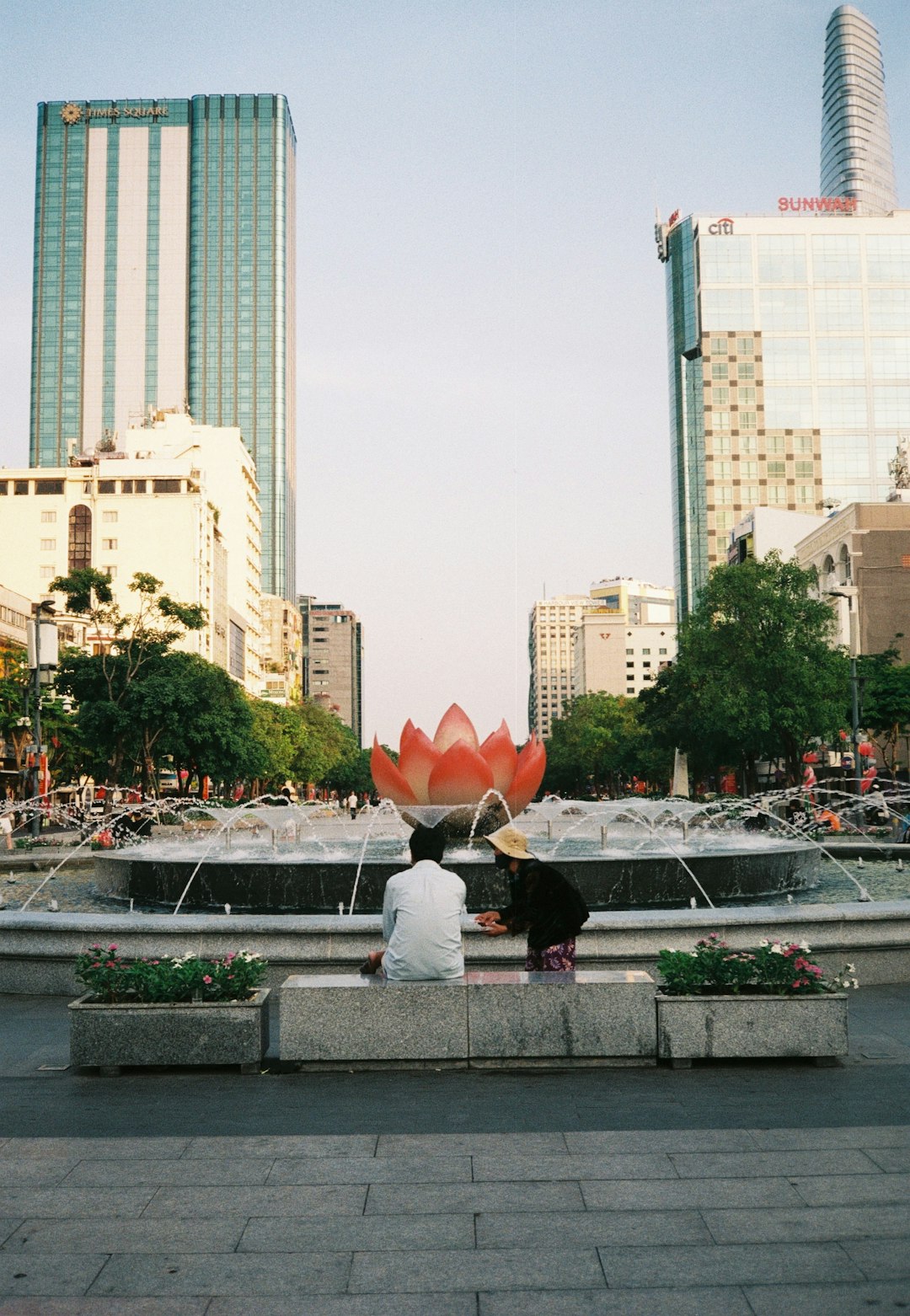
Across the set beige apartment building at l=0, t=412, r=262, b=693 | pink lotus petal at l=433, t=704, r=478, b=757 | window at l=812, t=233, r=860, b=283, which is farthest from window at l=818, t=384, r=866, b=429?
pink lotus petal at l=433, t=704, r=478, b=757

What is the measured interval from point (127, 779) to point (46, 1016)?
5328 centimetres

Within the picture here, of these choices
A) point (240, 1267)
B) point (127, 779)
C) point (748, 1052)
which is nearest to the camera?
point (240, 1267)

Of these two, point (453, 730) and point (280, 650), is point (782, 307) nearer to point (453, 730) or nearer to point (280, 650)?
point (280, 650)

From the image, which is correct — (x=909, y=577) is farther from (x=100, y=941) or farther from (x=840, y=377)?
(x=100, y=941)

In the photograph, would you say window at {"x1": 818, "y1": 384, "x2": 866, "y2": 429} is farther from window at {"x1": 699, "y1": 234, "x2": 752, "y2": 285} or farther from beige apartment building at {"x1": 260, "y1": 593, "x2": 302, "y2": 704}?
beige apartment building at {"x1": 260, "y1": 593, "x2": 302, "y2": 704}

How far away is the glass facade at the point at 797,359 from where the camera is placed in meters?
135

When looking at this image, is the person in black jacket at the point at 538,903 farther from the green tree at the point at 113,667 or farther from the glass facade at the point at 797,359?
the glass facade at the point at 797,359

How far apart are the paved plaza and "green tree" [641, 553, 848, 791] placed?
155ft

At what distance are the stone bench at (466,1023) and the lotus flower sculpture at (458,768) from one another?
31.3ft

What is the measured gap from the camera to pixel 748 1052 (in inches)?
338

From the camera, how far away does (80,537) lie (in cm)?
10775

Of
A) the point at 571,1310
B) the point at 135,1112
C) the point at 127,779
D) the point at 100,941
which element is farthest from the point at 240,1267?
the point at 127,779

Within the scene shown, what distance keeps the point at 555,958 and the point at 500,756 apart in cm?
990

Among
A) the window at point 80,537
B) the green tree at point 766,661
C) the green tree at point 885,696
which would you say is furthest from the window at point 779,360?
the green tree at point 766,661
